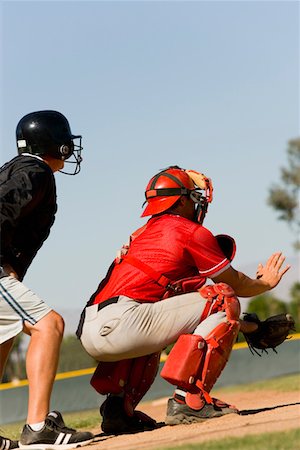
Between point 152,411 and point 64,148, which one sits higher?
point 64,148

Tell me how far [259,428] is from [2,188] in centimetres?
Answer: 235

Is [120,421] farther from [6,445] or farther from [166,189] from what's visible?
[166,189]

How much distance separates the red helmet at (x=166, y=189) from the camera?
291 inches

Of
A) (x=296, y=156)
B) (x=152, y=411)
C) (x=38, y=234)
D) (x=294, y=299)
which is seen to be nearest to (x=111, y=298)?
(x=38, y=234)

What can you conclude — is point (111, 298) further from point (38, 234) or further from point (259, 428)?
point (259, 428)

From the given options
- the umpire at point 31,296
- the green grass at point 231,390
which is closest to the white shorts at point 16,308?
the umpire at point 31,296

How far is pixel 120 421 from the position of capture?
7.26 meters

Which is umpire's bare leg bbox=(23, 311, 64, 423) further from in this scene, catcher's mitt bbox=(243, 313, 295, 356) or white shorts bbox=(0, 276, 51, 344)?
catcher's mitt bbox=(243, 313, 295, 356)

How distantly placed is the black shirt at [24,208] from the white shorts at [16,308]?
0.88 feet

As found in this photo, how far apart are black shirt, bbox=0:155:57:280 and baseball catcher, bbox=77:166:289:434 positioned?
A: 0.75 meters

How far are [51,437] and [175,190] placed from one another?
217 centimetres

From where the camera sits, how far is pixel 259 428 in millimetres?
6121

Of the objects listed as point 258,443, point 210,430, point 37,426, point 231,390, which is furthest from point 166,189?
point 231,390

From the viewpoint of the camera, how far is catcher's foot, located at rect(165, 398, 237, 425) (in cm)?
689
